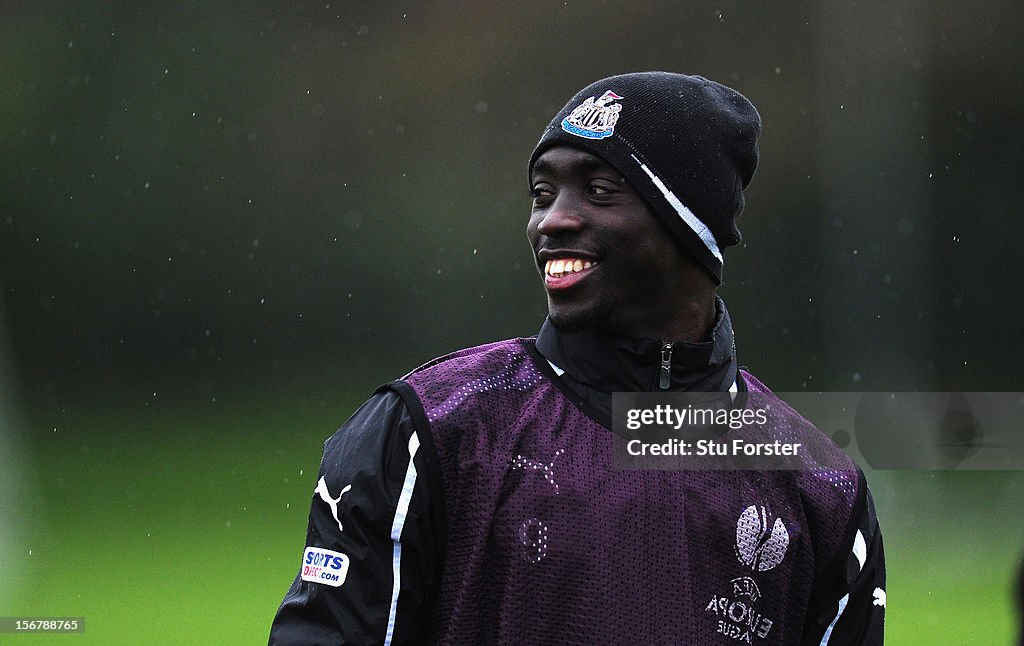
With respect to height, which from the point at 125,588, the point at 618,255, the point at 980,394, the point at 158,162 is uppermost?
the point at 158,162

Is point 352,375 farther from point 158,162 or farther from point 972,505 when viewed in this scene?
point 972,505

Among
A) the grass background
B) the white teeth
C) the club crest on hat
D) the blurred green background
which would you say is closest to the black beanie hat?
the club crest on hat

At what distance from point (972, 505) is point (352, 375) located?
12.1ft

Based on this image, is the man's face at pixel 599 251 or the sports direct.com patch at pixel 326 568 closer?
the sports direct.com patch at pixel 326 568

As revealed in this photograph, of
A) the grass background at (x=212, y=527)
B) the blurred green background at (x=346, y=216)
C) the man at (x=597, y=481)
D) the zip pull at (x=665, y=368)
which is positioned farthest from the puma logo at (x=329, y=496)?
the blurred green background at (x=346, y=216)

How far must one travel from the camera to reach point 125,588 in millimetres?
6898

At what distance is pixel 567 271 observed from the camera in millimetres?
1877

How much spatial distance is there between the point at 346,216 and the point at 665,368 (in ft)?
23.2

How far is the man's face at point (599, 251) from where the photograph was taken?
186 centimetres

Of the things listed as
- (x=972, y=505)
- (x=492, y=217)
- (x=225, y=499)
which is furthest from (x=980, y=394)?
(x=225, y=499)

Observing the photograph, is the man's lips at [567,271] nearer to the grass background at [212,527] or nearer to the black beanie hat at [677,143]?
the black beanie hat at [677,143]

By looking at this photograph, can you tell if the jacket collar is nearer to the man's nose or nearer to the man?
the man

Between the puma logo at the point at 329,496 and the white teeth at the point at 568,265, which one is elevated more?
the white teeth at the point at 568,265

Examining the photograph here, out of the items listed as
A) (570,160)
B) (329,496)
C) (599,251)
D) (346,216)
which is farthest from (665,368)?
(346,216)
